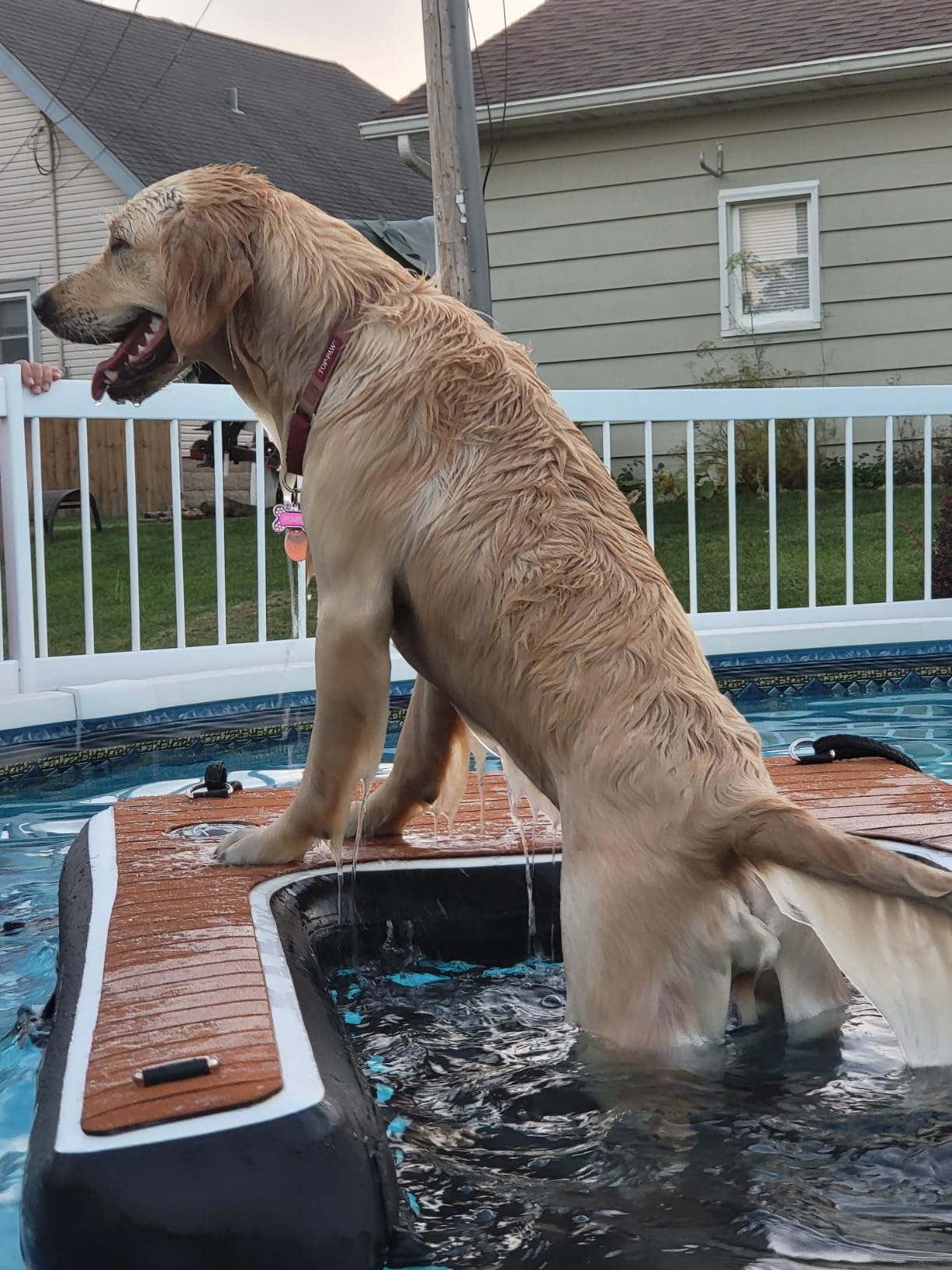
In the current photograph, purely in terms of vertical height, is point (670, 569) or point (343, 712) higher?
point (670, 569)

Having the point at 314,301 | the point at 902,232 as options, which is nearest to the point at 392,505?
the point at 314,301

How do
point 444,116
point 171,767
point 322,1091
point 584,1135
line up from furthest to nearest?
point 444,116
point 171,767
point 584,1135
point 322,1091

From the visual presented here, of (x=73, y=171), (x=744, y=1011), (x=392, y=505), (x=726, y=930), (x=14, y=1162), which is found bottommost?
(x=14, y=1162)

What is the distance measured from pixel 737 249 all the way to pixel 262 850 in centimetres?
1184

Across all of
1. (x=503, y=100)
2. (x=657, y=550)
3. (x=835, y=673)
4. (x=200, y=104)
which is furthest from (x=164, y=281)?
(x=200, y=104)

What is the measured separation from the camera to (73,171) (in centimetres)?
1841

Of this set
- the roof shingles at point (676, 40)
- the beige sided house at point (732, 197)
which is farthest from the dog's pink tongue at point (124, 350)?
the roof shingles at point (676, 40)

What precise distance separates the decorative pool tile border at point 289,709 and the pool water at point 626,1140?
283 cm

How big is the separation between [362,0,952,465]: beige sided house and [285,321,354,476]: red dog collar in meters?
11.1

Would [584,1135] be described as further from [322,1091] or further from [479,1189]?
[322,1091]

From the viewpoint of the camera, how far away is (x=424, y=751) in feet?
10.7

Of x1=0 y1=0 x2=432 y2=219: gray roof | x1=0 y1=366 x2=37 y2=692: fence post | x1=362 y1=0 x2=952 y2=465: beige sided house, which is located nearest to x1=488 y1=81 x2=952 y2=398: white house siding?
x1=362 y1=0 x2=952 y2=465: beige sided house

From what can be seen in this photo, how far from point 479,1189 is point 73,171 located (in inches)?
732

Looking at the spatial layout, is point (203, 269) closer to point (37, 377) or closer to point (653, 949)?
point (653, 949)
